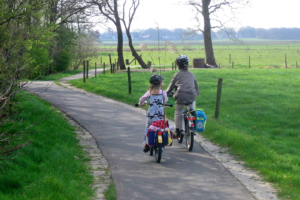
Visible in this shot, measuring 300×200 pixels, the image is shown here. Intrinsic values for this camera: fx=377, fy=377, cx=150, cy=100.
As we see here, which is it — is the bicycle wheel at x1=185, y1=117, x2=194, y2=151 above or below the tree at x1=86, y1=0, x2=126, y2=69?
below

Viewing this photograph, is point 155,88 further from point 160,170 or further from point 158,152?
point 160,170

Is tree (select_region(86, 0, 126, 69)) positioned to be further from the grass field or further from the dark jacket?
the dark jacket

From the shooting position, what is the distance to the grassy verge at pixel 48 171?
5.27 m

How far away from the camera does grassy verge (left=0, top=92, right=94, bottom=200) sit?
5.27 meters

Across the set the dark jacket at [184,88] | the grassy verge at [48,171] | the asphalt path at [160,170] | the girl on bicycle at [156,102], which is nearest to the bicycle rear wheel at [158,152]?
the asphalt path at [160,170]

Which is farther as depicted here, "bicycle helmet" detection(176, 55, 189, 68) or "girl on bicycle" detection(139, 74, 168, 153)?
"bicycle helmet" detection(176, 55, 189, 68)

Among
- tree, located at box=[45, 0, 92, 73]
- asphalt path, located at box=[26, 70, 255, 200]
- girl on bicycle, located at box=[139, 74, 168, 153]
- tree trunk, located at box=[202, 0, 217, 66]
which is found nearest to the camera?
asphalt path, located at box=[26, 70, 255, 200]

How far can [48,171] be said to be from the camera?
6.22 metres

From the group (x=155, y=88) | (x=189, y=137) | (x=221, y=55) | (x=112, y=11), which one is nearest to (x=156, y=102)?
(x=155, y=88)

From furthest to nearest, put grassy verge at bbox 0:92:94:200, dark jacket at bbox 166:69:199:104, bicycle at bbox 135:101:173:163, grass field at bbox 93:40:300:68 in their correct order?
grass field at bbox 93:40:300:68
dark jacket at bbox 166:69:199:104
bicycle at bbox 135:101:173:163
grassy verge at bbox 0:92:94:200

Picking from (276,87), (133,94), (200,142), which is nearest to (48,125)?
(200,142)

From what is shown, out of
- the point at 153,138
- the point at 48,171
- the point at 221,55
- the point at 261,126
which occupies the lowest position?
the point at 261,126

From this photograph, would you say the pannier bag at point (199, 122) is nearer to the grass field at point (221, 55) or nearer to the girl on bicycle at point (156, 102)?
the girl on bicycle at point (156, 102)

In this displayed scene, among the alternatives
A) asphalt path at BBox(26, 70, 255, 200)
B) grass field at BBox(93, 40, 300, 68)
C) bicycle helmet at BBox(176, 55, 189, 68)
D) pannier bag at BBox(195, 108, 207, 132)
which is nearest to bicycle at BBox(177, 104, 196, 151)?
pannier bag at BBox(195, 108, 207, 132)
